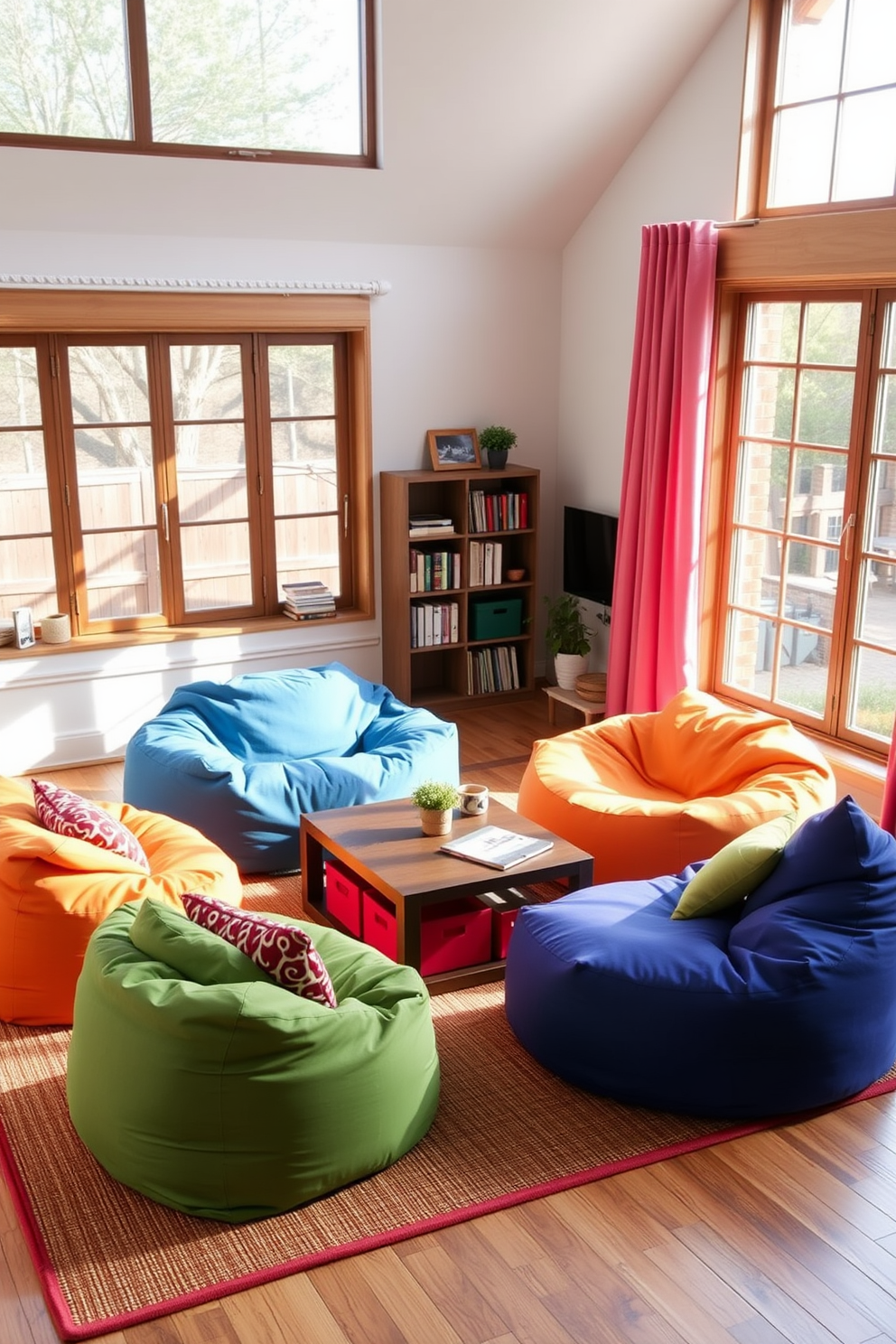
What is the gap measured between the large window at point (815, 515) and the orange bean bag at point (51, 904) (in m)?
2.86

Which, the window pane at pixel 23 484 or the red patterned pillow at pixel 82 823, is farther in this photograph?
the window pane at pixel 23 484

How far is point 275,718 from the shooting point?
5.28m

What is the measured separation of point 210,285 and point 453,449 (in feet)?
5.06

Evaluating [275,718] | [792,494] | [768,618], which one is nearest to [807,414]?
[792,494]

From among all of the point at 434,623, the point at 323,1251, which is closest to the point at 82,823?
the point at 323,1251

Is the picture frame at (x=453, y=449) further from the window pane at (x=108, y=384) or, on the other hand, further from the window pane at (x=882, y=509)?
the window pane at (x=882, y=509)

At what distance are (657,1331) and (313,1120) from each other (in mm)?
864

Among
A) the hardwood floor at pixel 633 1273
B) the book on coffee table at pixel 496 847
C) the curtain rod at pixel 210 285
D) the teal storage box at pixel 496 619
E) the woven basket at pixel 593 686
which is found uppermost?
the curtain rod at pixel 210 285

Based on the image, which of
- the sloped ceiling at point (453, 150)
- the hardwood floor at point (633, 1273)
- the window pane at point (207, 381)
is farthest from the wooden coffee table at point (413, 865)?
the sloped ceiling at point (453, 150)

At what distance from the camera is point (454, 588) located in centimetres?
687

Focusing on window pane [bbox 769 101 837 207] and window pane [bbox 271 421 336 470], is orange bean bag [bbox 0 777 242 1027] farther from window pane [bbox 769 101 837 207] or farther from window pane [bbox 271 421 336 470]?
window pane [bbox 769 101 837 207]

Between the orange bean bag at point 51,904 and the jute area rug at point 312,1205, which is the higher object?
the orange bean bag at point 51,904

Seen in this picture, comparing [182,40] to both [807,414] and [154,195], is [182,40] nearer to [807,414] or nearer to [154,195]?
[154,195]

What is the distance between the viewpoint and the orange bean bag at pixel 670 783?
4.39 m
